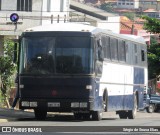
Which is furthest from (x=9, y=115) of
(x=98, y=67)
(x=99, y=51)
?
(x=99, y=51)

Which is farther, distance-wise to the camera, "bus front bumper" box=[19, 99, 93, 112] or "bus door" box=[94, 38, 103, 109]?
"bus door" box=[94, 38, 103, 109]

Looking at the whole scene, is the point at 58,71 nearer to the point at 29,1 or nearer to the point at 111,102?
the point at 111,102

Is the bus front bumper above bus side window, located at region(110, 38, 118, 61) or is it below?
below

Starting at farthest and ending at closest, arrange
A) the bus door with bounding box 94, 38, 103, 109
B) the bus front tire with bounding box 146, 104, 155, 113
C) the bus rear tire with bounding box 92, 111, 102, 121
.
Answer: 1. the bus front tire with bounding box 146, 104, 155, 113
2. the bus rear tire with bounding box 92, 111, 102, 121
3. the bus door with bounding box 94, 38, 103, 109

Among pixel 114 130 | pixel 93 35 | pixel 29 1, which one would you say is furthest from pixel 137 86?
pixel 29 1

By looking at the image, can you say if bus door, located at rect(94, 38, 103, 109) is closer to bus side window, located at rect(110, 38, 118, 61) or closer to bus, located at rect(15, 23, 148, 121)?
bus, located at rect(15, 23, 148, 121)

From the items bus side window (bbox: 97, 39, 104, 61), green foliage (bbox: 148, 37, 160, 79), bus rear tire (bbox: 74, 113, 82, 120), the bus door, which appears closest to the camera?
the bus door

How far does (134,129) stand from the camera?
17.3 metres

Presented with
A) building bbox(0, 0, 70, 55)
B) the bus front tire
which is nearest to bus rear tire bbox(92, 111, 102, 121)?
the bus front tire

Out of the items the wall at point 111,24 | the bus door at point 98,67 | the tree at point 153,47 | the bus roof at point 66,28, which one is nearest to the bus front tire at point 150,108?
the tree at point 153,47

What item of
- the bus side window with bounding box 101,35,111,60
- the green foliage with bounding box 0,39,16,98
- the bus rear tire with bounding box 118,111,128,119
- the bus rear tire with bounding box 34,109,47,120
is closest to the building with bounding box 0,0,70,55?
the green foliage with bounding box 0,39,16,98

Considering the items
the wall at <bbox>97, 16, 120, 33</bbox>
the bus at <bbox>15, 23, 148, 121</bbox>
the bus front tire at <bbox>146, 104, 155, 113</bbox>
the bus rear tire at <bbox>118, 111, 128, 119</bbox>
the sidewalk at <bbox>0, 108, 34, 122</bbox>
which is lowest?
the bus front tire at <bbox>146, 104, 155, 113</bbox>

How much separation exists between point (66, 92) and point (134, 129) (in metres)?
10.3

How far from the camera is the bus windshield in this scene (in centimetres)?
2734
